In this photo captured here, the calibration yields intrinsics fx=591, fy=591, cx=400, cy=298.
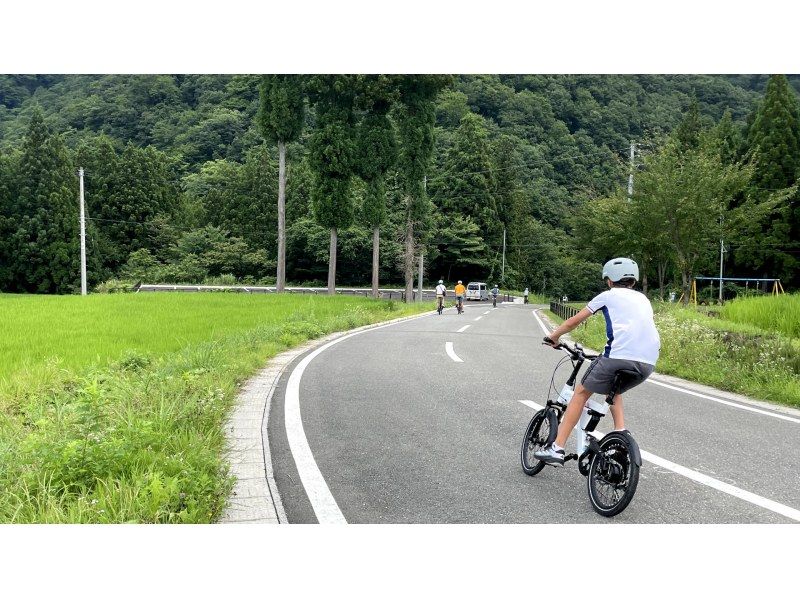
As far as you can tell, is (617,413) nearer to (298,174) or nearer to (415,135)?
(415,135)

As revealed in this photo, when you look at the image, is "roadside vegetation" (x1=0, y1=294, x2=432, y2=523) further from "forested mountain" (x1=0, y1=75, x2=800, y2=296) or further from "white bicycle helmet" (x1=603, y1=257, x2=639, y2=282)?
"forested mountain" (x1=0, y1=75, x2=800, y2=296)

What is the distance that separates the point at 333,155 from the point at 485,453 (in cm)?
2452

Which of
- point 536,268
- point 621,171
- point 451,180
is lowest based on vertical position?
point 536,268

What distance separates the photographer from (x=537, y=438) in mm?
4445

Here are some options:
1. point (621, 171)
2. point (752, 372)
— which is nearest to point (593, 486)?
point (752, 372)

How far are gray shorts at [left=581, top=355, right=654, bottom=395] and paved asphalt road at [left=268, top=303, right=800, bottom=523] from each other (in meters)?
0.77

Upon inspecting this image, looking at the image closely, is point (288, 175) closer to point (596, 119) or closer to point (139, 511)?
point (596, 119)

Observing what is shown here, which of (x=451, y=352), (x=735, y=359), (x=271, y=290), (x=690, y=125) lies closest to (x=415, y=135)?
(x=690, y=125)

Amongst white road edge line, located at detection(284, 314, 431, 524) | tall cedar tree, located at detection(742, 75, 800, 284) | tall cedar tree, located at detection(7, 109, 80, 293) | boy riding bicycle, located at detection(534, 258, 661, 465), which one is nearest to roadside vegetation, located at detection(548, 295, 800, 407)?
boy riding bicycle, located at detection(534, 258, 661, 465)

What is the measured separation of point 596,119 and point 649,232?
5.93 meters

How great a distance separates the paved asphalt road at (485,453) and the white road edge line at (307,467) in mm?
48

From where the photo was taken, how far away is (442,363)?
9.98 meters

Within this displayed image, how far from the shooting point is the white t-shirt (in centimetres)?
364

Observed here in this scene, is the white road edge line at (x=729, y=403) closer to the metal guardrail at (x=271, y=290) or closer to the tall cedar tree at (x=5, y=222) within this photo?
the tall cedar tree at (x=5, y=222)
